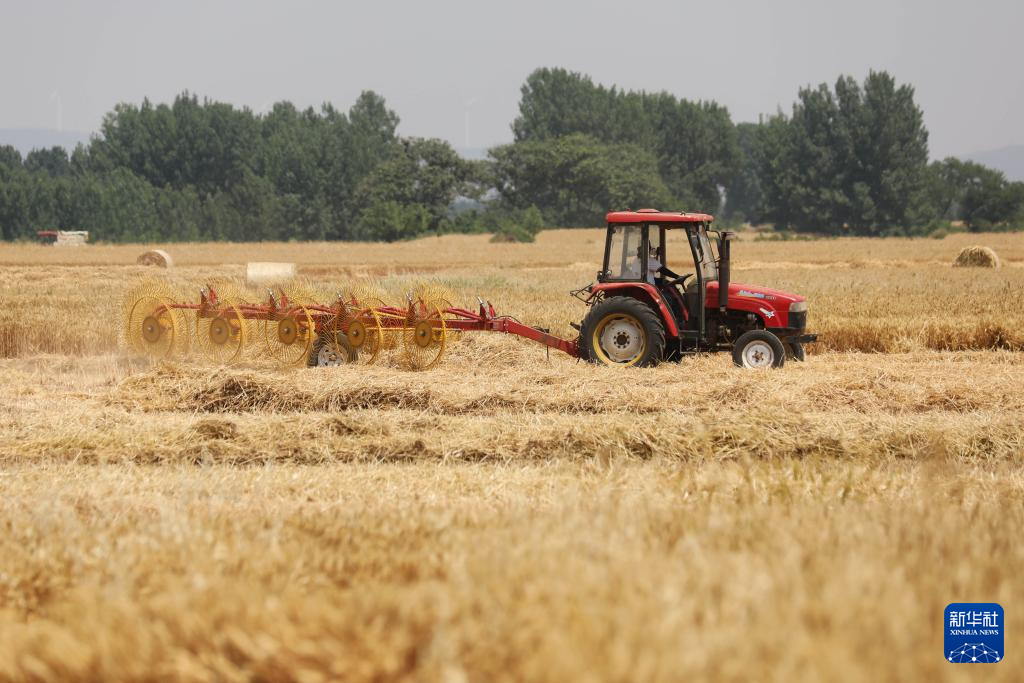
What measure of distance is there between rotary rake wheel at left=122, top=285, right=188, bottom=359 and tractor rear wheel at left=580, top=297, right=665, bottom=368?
17.1 feet

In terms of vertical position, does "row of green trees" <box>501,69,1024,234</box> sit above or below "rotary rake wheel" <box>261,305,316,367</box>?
above

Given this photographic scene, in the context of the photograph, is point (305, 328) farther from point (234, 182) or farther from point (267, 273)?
point (234, 182)

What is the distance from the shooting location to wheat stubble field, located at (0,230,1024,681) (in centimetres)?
222

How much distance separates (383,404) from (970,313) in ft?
34.1

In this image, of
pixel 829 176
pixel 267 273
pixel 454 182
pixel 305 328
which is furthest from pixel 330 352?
pixel 829 176

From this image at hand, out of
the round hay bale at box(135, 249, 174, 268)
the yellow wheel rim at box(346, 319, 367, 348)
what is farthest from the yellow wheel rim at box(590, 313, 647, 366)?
the round hay bale at box(135, 249, 174, 268)

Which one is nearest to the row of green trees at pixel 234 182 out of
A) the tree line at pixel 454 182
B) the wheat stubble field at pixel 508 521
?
the tree line at pixel 454 182

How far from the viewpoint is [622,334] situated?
12.3m

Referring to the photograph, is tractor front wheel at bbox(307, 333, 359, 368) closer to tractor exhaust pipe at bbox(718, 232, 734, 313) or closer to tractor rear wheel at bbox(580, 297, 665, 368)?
tractor rear wheel at bbox(580, 297, 665, 368)

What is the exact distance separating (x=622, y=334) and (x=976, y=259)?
900 inches

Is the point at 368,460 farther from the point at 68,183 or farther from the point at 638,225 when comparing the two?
the point at 68,183

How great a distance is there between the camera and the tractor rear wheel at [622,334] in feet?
39.7

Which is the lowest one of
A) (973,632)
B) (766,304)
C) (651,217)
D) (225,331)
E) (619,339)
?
(225,331)

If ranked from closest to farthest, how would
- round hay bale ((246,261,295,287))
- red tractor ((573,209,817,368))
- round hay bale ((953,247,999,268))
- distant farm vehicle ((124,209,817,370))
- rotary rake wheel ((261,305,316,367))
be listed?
red tractor ((573,209,817,368)), distant farm vehicle ((124,209,817,370)), rotary rake wheel ((261,305,316,367)), round hay bale ((246,261,295,287)), round hay bale ((953,247,999,268))
